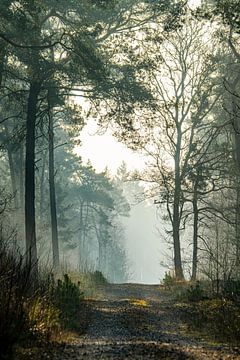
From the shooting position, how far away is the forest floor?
6617mm

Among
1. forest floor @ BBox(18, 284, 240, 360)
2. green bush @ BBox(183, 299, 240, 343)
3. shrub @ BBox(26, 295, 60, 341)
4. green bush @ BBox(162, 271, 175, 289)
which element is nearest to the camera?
forest floor @ BBox(18, 284, 240, 360)

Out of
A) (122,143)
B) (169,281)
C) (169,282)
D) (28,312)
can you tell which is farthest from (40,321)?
(169,281)

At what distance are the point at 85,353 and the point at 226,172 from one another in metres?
19.7

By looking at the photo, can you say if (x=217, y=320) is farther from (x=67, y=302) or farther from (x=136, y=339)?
(x=67, y=302)

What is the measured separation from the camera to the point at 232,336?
28.0 feet

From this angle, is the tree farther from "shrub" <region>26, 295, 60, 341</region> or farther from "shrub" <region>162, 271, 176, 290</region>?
"shrub" <region>26, 295, 60, 341</region>

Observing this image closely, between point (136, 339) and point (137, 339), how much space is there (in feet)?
0.05

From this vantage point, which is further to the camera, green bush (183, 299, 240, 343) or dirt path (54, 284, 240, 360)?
green bush (183, 299, 240, 343)

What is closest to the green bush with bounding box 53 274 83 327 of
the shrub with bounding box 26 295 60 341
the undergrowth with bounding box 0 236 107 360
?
the undergrowth with bounding box 0 236 107 360

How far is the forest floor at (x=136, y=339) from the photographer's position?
6.62m

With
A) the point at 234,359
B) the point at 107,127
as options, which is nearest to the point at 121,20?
the point at 107,127

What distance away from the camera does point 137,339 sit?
851cm

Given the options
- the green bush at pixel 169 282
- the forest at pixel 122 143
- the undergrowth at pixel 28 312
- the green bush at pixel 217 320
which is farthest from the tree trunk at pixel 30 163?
the green bush at pixel 217 320

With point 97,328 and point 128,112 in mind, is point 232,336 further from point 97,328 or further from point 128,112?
point 128,112
